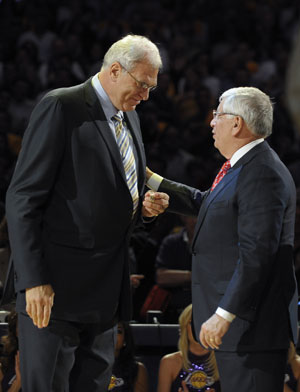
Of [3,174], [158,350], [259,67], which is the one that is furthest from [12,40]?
[158,350]

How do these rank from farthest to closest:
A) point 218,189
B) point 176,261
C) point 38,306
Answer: point 176,261 → point 218,189 → point 38,306

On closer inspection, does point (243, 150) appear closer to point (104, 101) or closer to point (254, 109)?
point (254, 109)

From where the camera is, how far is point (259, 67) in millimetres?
8547

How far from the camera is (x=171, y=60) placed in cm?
833

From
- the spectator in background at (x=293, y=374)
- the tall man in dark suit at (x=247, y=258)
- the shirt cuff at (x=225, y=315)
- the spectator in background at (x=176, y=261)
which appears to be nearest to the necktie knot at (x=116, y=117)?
the tall man in dark suit at (x=247, y=258)

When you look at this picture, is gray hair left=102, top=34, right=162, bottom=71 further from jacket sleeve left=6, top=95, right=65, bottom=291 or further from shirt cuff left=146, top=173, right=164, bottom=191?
→ shirt cuff left=146, top=173, right=164, bottom=191

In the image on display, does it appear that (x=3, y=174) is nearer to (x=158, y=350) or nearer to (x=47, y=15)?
(x=47, y=15)

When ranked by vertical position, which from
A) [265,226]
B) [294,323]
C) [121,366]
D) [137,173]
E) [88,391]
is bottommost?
[121,366]

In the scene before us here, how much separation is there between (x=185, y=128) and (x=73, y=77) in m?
1.26

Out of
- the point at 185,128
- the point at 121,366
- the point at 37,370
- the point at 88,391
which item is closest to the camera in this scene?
the point at 37,370

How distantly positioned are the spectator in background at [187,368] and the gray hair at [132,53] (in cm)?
151

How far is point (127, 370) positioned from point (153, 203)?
4.34ft

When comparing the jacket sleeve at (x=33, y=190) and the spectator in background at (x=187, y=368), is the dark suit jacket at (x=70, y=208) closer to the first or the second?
the jacket sleeve at (x=33, y=190)

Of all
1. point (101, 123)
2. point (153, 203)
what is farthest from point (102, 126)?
point (153, 203)
